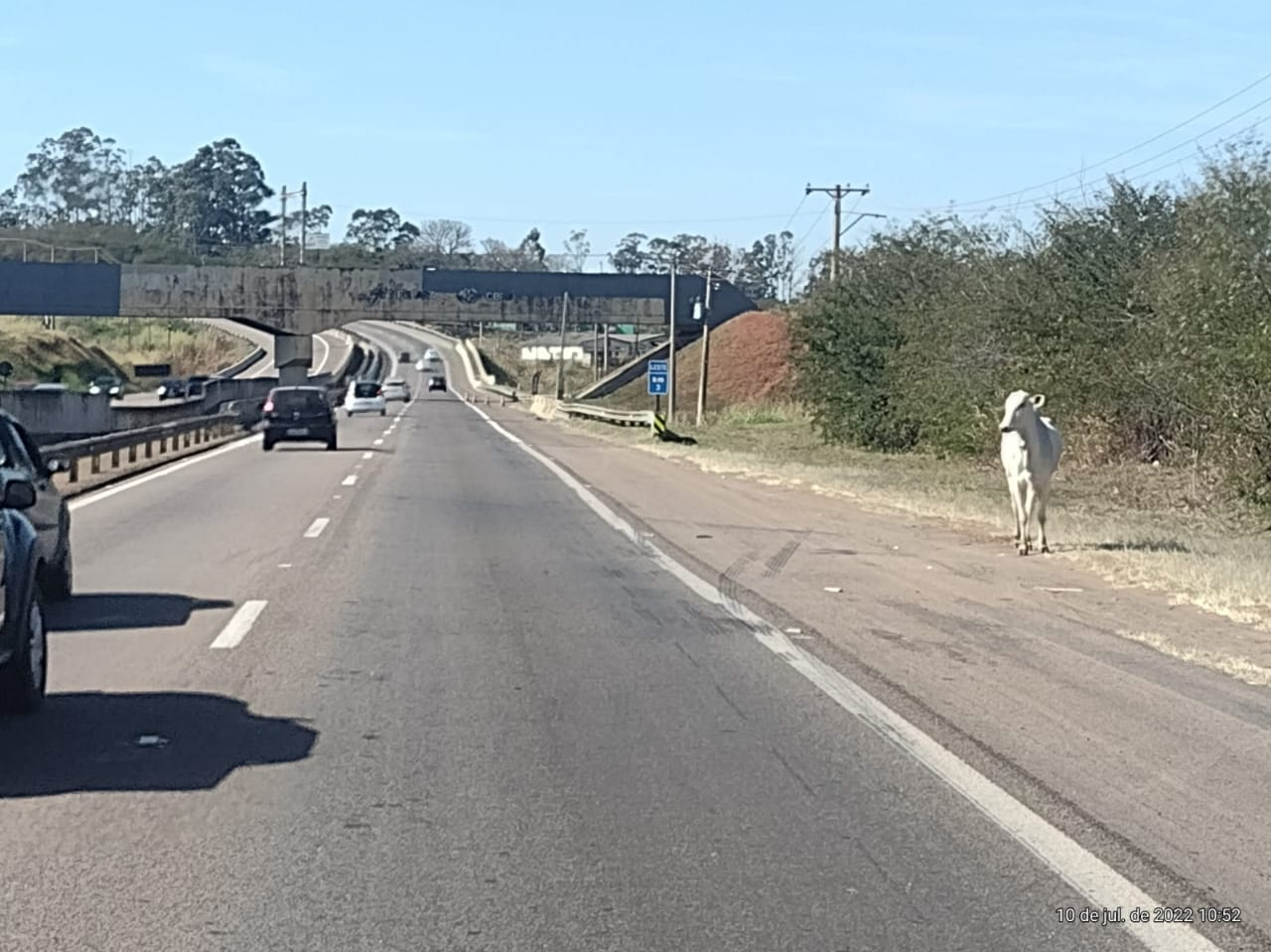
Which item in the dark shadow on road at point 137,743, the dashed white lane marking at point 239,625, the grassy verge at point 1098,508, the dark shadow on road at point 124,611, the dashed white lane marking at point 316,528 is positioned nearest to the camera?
the dark shadow on road at point 137,743

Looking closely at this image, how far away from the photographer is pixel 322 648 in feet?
39.6

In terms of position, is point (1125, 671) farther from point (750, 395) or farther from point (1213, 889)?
point (750, 395)

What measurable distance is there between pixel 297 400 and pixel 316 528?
74.0ft

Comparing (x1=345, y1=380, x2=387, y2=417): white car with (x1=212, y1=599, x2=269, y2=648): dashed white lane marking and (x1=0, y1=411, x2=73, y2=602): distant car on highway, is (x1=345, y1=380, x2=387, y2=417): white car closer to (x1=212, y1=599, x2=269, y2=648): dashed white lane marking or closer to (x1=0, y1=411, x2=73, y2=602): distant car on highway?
(x1=0, y1=411, x2=73, y2=602): distant car on highway

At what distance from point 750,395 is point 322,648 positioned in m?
88.6

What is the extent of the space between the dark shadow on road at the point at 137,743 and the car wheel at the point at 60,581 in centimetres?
394

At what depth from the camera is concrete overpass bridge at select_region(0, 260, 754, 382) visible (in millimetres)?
84000

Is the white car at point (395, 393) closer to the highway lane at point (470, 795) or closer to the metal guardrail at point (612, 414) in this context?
the metal guardrail at point (612, 414)

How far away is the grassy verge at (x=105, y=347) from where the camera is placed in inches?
4156

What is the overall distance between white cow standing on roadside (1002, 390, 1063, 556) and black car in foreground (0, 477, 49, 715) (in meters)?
12.2

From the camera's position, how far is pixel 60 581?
14.1 m

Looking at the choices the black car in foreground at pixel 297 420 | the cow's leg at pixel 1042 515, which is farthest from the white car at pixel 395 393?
the cow's leg at pixel 1042 515

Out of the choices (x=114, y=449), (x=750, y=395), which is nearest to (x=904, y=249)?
(x=114, y=449)


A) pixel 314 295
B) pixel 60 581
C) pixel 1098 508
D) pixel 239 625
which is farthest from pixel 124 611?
pixel 314 295
